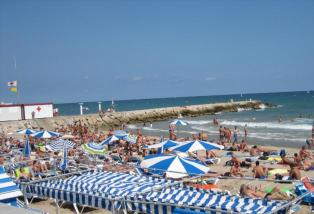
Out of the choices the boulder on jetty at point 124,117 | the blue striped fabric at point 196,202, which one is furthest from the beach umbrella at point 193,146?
the boulder on jetty at point 124,117

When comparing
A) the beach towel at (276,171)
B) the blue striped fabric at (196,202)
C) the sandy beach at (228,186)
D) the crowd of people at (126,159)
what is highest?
the blue striped fabric at (196,202)

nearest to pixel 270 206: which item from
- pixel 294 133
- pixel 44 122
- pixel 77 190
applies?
pixel 77 190

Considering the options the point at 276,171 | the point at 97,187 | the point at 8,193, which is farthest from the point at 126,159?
the point at 8,193

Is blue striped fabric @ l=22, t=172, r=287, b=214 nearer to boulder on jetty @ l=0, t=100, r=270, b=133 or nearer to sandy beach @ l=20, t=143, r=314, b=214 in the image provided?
sandy beach @ l=20, t=143, r=314, b=214

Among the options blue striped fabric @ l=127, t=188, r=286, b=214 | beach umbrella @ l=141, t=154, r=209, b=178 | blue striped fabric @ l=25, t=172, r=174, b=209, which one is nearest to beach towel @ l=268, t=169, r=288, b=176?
beach umbrella @ l=141, t=154, r=209, b=178

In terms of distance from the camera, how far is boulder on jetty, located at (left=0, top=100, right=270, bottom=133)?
3353 cm

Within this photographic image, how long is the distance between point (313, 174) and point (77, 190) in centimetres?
901

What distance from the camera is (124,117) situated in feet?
164

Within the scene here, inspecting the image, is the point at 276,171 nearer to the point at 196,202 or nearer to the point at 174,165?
the point at 174,165

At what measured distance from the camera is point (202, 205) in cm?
752

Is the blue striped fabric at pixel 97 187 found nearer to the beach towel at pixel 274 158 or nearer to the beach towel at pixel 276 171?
the beach towel at pixel 276 171

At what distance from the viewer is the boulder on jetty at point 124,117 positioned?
3353 cm

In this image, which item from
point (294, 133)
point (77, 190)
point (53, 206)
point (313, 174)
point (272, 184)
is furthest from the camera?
point (294, 133)

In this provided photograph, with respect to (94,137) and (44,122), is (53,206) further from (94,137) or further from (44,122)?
(44,122)
